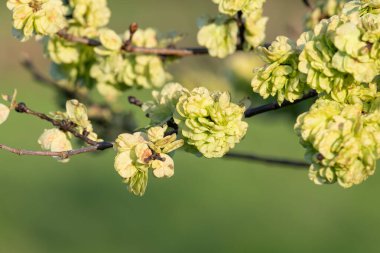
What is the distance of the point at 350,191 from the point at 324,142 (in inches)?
290

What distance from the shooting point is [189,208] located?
8.34 meters

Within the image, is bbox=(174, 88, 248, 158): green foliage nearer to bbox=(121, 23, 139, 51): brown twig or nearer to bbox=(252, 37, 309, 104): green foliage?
bbox=(252, 37, 309, 104): green foliage

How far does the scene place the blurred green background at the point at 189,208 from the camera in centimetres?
731

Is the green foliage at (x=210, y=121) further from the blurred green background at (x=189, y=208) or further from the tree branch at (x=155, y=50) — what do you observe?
the blurred green background at (x=189, y=208)

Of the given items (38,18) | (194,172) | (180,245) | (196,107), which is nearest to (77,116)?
(38,18)

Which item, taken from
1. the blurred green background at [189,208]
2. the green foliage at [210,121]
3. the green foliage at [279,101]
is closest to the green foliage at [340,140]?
the green foliage at [279,101]

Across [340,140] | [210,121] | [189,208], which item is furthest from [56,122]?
[189,208]

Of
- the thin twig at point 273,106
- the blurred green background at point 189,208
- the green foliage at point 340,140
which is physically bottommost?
the blurred green background at point 189,208

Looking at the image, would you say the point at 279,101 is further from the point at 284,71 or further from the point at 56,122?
the point at 56,122

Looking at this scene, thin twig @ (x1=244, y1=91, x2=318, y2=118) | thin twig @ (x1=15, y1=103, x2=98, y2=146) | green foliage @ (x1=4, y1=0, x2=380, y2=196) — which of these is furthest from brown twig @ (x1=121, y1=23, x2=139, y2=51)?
thin twig @ (x1=244, y1=91, x2=318, y2=118)

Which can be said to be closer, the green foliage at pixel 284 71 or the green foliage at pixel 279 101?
the green foliage at pixel 279 101

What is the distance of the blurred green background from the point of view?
7312 mm

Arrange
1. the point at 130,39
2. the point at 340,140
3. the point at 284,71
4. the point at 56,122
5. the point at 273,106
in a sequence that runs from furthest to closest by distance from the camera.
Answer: the point at 130,39, the point at 56,122, the point at 273,106, the point at 284,71, the point at 340,140

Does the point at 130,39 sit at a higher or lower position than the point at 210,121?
higher
